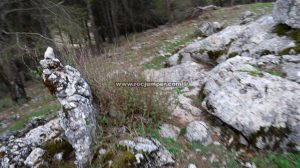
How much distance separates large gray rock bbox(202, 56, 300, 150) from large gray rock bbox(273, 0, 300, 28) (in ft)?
5.48

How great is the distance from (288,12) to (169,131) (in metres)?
3.75

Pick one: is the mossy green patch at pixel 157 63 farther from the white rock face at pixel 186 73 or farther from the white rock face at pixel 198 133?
the white rock face at pixel 198 133

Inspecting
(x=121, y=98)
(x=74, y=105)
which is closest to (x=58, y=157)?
(x=74, y=105)

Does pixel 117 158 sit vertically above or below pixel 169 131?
above

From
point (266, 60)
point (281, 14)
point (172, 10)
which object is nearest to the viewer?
point (266, 60)

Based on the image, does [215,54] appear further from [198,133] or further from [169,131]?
[169,131]

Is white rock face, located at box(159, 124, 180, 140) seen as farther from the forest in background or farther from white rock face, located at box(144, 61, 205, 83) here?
white rock face, located at box(144, 61, 205, 83)

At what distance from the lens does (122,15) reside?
62.7 feet

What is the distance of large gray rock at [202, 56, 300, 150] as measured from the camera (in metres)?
3.15

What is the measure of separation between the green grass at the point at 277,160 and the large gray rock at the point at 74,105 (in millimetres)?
2045

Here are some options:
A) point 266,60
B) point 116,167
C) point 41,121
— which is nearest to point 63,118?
point 116,167

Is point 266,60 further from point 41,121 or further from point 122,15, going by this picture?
A: point 122,15

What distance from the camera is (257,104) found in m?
3.48

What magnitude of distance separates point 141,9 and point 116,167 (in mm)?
17413
